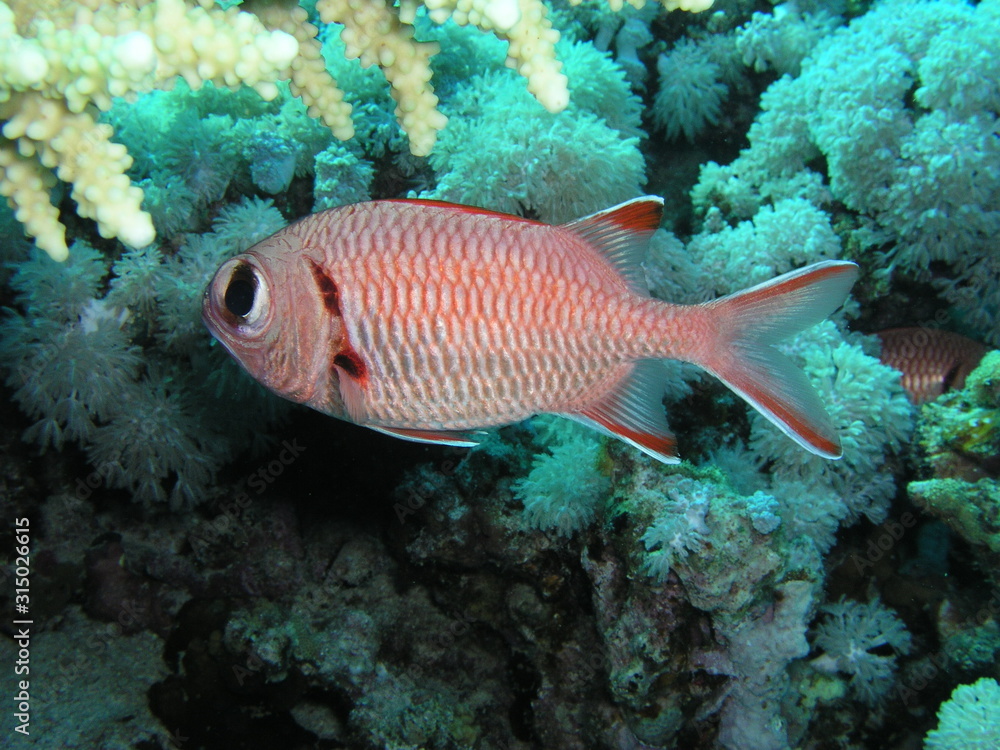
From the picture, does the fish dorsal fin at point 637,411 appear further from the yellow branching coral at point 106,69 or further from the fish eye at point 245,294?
the fish eye at point 245,294

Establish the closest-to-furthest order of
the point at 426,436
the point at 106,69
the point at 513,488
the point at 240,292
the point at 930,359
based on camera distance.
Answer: the point at 106,69
the point at 240,292
the point at 426,436
the point at 513,488
the point at 930,359

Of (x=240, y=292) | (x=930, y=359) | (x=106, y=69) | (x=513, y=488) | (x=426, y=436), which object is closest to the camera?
(x=106, y=69)

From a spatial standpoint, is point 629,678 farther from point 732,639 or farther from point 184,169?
point 184,169

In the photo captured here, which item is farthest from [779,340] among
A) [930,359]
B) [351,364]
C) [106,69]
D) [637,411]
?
[930,359]

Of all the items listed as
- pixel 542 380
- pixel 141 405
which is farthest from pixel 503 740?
pixel 141 405

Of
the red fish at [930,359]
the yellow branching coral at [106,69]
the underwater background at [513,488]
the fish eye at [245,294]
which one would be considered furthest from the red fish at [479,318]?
the red fish at [930,359]

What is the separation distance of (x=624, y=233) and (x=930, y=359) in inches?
141

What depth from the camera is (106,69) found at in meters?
1.52

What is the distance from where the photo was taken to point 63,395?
3490 mm

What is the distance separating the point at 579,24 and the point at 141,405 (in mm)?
4647

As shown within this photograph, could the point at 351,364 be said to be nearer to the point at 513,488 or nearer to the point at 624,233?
the point at 624,233

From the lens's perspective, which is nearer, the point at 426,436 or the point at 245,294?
the point at 245,294

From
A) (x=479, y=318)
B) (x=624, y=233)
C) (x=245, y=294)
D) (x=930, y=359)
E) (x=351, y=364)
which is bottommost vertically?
(x=930, y=359)

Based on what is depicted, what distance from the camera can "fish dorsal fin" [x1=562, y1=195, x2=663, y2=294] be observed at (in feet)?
6.77
